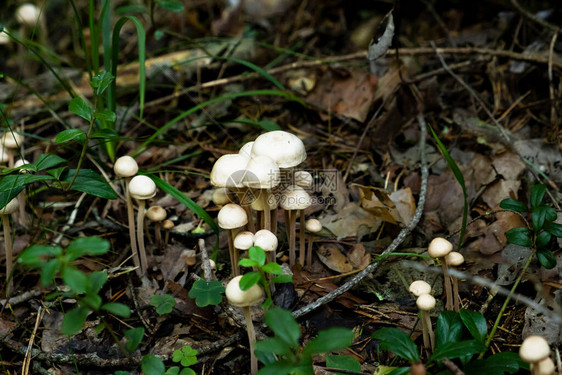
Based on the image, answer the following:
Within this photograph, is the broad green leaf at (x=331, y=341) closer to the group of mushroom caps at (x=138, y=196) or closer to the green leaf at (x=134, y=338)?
the green leaf at (x=134, y=338)

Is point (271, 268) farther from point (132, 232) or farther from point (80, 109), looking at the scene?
point (80, 109)

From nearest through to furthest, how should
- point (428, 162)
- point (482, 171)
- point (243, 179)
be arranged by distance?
point (243, 179)
point (482, 171)
point (428, 162)

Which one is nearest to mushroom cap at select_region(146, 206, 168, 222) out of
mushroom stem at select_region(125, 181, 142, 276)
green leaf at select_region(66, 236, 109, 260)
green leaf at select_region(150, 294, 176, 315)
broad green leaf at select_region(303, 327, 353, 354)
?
mushroom stem at select_region(125, 181, 142, 276)

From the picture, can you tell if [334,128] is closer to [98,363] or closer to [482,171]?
[482,171]

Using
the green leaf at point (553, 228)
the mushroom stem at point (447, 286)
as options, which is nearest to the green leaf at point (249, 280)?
the mushroom stem at point (447, 286)

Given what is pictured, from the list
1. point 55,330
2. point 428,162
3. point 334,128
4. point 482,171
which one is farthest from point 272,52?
point 55,330

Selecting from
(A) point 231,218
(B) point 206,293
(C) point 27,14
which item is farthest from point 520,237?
(C) point 27,14
